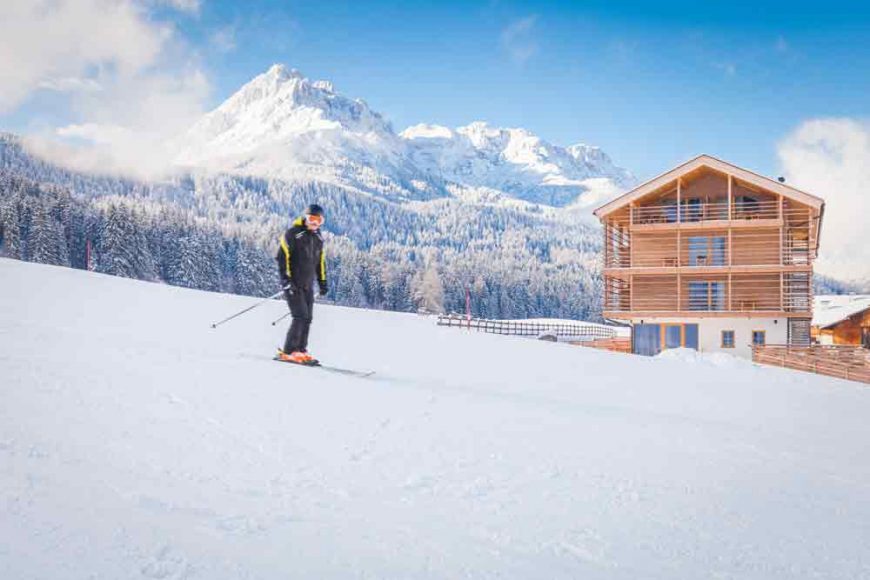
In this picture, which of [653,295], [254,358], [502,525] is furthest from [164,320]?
[653,295]

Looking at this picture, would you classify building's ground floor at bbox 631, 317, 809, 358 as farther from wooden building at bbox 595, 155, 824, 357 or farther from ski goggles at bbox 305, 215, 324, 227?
ski goggles at bbox 305, 215, 324, 227

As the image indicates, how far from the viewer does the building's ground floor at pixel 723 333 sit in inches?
1185

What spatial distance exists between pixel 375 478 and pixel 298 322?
4516mm

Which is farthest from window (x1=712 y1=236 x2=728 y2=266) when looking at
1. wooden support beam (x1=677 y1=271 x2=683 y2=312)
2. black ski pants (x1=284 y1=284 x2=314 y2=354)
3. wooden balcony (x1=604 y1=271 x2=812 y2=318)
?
black ski pants (x1=284 y1=284 x2=314 y2=354)

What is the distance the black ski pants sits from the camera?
25.8 ft

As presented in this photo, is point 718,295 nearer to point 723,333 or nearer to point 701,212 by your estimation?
point 723,333

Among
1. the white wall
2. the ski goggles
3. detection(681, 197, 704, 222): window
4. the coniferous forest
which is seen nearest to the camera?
the ski goggles

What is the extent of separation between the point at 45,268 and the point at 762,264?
30691 mm

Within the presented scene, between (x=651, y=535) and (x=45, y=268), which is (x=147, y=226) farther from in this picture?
(x=651, y=535)

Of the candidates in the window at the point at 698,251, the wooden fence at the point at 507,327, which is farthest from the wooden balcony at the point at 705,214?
the wooden fence at the point at 507,327

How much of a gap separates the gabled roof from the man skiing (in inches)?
1026

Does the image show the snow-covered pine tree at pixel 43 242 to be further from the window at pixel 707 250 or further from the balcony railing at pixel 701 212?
the window at pixel 707 250

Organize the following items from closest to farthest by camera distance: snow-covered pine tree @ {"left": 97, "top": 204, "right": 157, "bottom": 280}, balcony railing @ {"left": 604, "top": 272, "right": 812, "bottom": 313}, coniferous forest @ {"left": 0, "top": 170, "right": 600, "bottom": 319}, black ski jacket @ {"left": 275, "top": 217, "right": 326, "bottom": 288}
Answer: black ski jacket @ {"left": 275, "top": 217, "right": 326, "bottom": 288} → balcony railing @ {"left": 604, "top": 272, "right": 812, "bottom": 313} → snow-covered pine tree @ {"left": 97, "top": 204, "right": 157, "bottom": 280} → coniferous forest @ {"left": 0, "top": 170, "right": 600, "bottom": 319}

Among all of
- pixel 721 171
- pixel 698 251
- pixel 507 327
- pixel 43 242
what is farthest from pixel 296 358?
pixel 43 242
